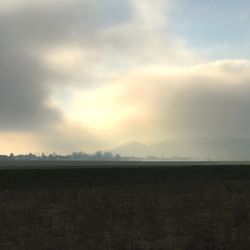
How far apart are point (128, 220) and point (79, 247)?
4.33 meters

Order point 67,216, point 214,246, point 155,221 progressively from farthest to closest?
point 67,216
point 155,221
point 214,246

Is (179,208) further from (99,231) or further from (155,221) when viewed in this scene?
(99,231)

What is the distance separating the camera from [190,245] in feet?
48.7

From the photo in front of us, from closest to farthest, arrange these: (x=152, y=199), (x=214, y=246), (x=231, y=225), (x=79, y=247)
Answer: (x=214, y=246), (x=79, y=247), (x=231, y=225), (x=152, y=199)

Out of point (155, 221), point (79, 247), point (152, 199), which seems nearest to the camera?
point (79, 247)

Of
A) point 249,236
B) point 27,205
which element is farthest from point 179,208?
point 27,205

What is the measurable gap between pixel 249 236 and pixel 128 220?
18.5 ft

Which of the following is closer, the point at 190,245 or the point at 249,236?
the point at 190,245

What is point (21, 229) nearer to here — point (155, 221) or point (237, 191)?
point (155, 221)

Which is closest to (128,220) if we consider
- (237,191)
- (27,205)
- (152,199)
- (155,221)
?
(155,221)

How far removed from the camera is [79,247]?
622 inches

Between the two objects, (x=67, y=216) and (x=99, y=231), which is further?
(x=67, y=216)

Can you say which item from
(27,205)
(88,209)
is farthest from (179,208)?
(27,205)

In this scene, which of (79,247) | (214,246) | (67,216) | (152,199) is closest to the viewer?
(214,246)
